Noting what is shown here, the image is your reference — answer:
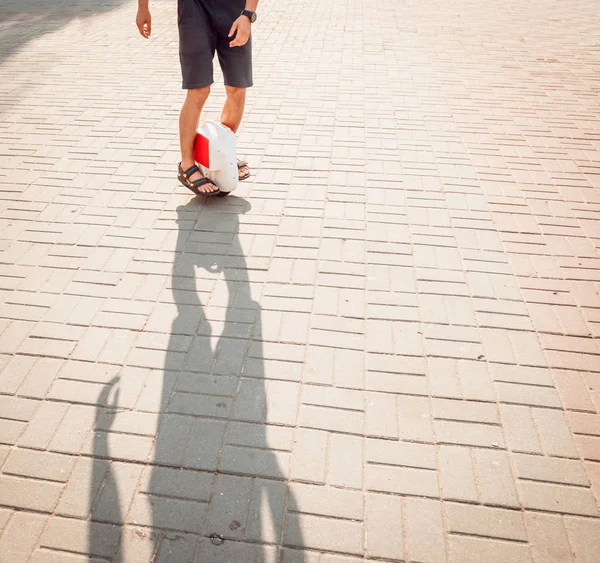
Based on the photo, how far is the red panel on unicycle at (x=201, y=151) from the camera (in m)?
3.93

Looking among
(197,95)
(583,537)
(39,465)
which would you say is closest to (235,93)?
(197,95)

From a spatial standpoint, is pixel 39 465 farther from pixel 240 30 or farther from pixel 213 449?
pixel 240 30

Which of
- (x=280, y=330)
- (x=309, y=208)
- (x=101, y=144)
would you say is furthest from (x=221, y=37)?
(x=280, y=330)

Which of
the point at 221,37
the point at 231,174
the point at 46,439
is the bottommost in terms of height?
the point at 46,439

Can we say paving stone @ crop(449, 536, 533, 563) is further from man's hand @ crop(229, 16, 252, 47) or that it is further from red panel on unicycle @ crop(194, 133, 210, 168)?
man's hand @ crop(229, 16, 252, 47)

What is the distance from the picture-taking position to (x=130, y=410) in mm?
2498

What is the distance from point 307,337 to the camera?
2904 millimetres

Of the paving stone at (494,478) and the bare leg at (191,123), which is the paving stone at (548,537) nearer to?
the paving stone at (494,478)

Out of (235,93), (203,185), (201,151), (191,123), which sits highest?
(235,93)

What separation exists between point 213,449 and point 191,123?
270 centimetres

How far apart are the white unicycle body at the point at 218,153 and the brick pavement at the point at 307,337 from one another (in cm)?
25

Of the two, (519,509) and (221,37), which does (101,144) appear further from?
(519,509)

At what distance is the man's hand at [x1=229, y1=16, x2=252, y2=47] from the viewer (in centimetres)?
341

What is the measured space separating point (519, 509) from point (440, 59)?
700cm
